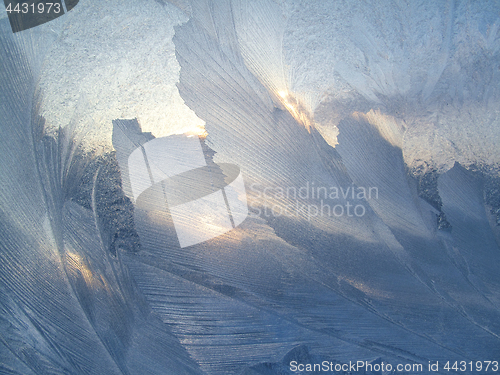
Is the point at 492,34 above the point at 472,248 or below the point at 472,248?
above

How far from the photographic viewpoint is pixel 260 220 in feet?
1.91

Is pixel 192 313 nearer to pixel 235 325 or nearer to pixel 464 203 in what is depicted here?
pixel 235 325

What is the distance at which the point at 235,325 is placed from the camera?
0.56 m

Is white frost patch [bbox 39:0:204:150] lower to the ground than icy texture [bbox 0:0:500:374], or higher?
higher

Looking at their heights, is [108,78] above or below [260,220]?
above

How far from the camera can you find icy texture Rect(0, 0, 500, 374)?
56cm

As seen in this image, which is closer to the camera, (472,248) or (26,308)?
(26,308)

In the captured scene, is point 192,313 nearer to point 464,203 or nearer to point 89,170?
point 89,170

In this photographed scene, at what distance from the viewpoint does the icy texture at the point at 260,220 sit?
1.83 feet

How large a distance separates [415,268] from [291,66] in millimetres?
480

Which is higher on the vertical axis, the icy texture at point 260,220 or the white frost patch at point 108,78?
the white frost patch at point 108,78

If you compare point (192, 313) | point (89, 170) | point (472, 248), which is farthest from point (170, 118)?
point (472, 248)

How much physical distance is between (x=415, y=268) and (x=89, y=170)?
26.2 inches

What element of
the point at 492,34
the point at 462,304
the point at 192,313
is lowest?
the point at 462,304
